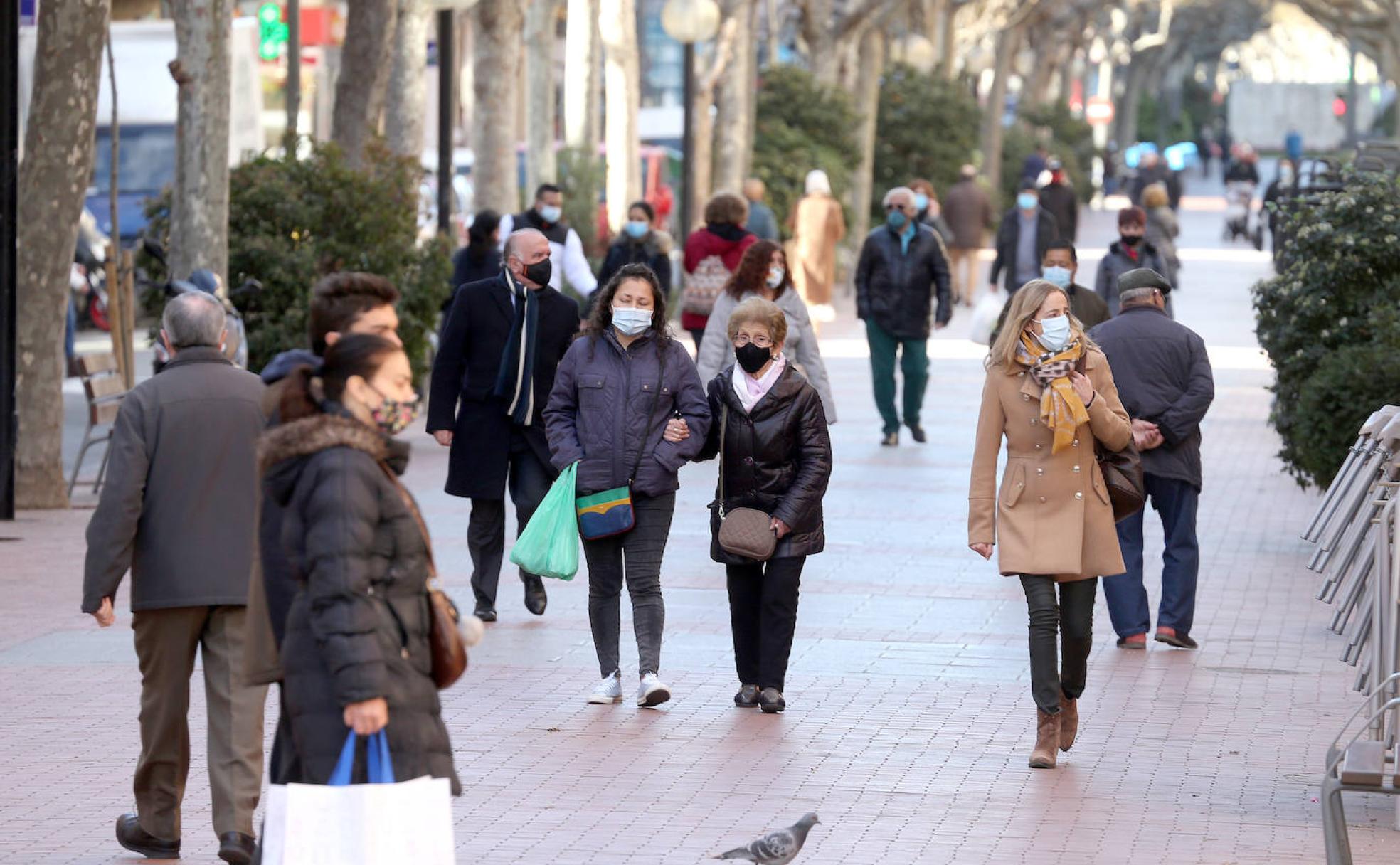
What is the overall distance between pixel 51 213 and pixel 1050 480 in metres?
7.73

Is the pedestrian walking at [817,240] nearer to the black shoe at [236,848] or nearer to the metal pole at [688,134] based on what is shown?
the metal pole at [688,134]

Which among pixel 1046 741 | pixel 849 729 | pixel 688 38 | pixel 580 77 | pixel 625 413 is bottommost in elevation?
pixel 849 729

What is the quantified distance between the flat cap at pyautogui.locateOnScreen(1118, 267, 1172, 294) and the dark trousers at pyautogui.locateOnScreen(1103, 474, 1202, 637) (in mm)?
798

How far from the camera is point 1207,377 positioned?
10.0 m

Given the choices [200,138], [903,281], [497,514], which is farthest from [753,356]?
[903,281]

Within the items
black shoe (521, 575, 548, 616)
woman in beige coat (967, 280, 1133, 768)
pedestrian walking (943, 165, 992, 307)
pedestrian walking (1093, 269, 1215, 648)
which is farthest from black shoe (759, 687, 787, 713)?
pedestrian walking (943, 165, 992, 307)

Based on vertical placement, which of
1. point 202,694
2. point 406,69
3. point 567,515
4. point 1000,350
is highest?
point 406,69

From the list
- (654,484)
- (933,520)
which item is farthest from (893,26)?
(654,484)

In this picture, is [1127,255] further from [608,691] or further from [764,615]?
[608,691]

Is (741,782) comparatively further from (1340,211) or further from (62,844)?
(1340,211)

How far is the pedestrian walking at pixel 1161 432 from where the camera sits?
10.0 m

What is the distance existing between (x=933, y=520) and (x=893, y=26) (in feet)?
156

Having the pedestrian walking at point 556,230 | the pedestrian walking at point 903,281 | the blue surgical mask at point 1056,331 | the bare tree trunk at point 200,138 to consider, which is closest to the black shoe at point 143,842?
the blue surgical mask at point 1056,331

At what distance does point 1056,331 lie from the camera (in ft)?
25.5
